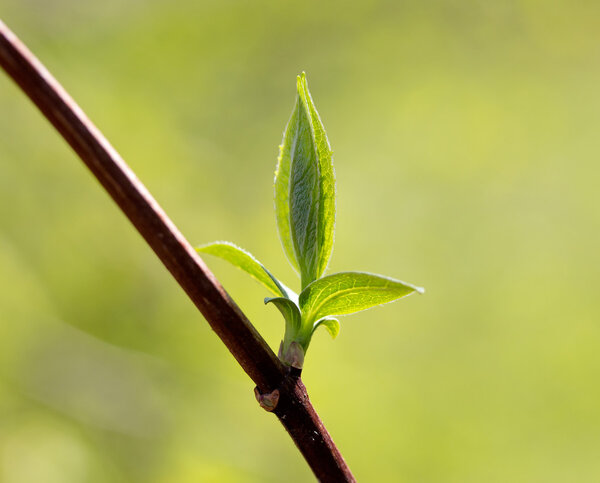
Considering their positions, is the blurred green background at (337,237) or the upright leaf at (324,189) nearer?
the upright leaf at (324,189)

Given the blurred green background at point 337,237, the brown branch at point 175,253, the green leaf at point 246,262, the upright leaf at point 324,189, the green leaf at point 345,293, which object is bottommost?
the brown branch at point 175,253

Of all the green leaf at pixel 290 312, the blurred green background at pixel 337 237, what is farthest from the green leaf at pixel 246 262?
the blurred green background at pixel 337 237

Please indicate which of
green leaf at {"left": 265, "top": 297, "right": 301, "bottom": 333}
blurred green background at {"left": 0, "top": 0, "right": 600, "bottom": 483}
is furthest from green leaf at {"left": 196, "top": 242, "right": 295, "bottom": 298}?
blurred green background at {"left": 0, "top": 0, "right": 600, "bottom": 483}

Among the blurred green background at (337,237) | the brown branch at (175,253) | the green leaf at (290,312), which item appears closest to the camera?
the brown branch at (175,253)

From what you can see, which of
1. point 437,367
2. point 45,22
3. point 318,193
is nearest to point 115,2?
point 45,22

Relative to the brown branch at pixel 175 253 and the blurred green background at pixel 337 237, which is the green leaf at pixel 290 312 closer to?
the brown branch at pixel 175 253

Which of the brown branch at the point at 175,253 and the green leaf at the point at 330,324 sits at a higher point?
the green leaf at the point at 330,324

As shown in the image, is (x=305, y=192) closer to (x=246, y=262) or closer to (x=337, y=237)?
(x=246, y=262)

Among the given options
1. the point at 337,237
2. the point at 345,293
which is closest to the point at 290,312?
the point at 345,293
